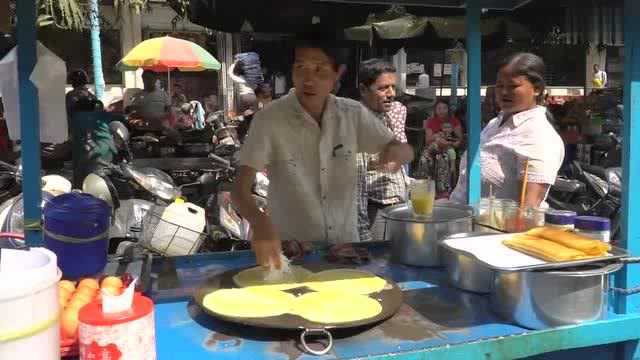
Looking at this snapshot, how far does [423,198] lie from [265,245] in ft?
1.77

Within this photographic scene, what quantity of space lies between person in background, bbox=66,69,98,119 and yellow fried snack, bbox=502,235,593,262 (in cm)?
426

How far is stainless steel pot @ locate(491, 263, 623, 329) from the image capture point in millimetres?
1321

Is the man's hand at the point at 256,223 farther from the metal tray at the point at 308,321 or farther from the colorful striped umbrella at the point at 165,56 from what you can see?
the colorful striped umbrella at the point at 165,56

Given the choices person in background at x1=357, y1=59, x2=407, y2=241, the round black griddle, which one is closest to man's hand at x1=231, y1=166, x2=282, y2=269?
the round black griddle

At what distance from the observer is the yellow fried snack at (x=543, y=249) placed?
1.33 metres

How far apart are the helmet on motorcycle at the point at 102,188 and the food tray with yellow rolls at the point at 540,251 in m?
2.92

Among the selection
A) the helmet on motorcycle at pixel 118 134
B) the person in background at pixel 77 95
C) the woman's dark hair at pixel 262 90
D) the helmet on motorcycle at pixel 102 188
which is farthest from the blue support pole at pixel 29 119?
the woman's dark hair at pixel 262 90

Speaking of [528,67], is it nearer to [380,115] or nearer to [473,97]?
[473,97]

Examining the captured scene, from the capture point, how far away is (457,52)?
6992 millimetres

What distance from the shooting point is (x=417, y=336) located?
1.31 metres

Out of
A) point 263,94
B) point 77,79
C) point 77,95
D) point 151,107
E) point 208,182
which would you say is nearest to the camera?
point 208,182

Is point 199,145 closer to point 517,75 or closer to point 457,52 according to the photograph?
point 457,52

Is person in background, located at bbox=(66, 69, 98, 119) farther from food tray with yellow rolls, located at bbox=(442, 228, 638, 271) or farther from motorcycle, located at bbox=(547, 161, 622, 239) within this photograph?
food tray with yellow rolls, located at bbox=(442, 228, 638, 271)

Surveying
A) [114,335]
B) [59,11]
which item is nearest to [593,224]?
[114,335]
